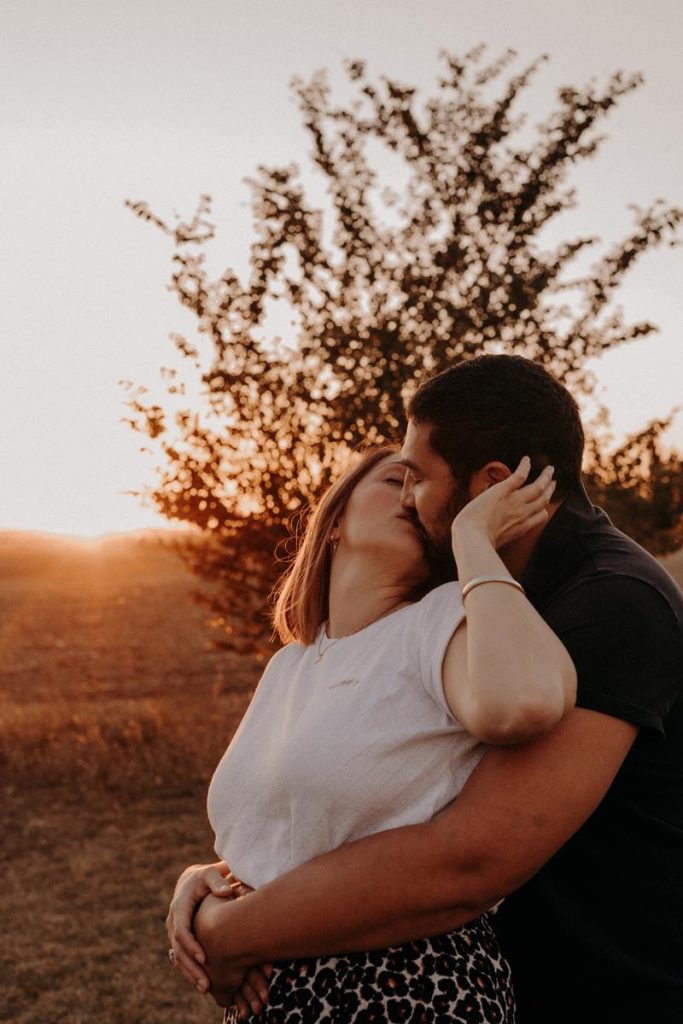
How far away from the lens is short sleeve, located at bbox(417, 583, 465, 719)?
2.16 meters

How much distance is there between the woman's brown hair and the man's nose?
11.7 inches

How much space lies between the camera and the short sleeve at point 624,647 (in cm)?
199

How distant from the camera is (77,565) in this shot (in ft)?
236

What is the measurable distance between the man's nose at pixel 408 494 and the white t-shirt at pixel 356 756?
0.30 metres

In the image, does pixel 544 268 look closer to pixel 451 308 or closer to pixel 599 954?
pixel 451 308

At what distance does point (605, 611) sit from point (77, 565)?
7258cm

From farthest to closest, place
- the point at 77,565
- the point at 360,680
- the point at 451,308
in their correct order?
the point at 77,565
the point at 451,308
the point at 360,680

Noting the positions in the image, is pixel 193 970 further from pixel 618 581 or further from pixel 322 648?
pixel 618 581

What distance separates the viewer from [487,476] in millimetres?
2445

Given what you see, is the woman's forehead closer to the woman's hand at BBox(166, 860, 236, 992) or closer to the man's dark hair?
the man's dark hair

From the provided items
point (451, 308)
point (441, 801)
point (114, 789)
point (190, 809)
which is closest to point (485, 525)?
point (441, 801)

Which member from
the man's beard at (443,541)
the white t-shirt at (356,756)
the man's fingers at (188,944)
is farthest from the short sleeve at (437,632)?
the man's fingers at (188,944)

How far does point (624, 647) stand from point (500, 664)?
27cm

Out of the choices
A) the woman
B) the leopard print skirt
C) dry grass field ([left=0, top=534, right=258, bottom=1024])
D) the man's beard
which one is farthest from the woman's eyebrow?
dry grass field ([left=0, top=534, right=258, bottom=1024])
